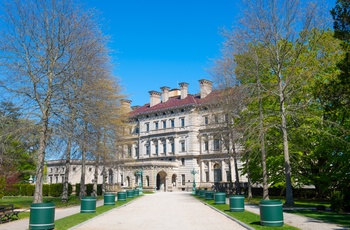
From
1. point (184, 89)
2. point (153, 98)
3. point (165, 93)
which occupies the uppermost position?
point (165, 93)

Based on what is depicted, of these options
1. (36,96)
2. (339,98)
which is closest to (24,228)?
(36,96)

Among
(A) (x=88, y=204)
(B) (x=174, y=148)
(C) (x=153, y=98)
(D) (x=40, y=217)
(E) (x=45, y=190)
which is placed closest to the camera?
(D) (x=40, y=217)

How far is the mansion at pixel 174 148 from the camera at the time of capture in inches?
2424

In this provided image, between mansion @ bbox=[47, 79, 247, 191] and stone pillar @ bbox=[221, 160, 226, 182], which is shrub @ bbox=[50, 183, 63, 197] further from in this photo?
stone pillar @ bbox=[221, 160, 226, 182]

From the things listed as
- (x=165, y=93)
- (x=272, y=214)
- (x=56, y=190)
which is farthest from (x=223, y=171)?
(x=272, y=214)

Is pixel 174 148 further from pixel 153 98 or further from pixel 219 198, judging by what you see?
pixel 219 198

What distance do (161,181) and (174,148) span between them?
6693mm

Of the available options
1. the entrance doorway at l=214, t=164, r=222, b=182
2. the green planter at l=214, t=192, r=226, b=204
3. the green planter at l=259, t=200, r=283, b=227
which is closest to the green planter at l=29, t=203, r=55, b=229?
the green planter at l=259, t=200, r=283, b=227

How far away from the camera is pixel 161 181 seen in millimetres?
65500

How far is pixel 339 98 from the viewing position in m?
17.2

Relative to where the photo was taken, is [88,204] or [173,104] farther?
[173,104]

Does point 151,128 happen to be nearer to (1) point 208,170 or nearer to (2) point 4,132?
(1) point 208,170

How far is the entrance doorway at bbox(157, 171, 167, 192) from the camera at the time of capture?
210ft

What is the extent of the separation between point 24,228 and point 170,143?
5525cm
